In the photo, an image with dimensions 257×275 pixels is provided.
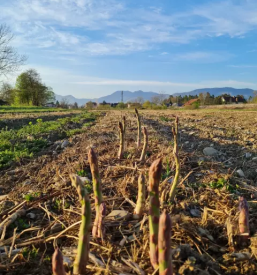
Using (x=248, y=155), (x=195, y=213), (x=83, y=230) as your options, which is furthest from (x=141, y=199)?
(x=248, y=155)

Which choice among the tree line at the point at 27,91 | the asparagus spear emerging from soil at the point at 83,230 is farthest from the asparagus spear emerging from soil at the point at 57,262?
the tree line at the point at 27,91

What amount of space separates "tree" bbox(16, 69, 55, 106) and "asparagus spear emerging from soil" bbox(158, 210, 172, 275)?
72103 mm

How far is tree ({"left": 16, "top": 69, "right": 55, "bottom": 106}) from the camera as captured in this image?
66.7m

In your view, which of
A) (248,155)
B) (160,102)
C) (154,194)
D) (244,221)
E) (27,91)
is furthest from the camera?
(160,102)

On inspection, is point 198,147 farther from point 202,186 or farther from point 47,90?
point 47,90

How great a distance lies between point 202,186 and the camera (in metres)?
3.00

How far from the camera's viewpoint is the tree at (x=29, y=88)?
66.7 m

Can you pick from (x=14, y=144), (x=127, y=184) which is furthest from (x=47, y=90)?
(x=127, y=184)

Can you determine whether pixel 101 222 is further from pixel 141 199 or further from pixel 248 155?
pixel 248 155

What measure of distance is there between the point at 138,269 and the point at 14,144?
670 centimetres

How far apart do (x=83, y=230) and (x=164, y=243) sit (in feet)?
1.80

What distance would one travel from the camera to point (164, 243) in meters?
1.30

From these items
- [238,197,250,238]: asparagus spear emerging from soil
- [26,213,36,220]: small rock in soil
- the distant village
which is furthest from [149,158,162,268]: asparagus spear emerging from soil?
the distant village

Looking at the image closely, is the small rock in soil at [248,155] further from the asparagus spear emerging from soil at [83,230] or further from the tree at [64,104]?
the tree at [64,104]
